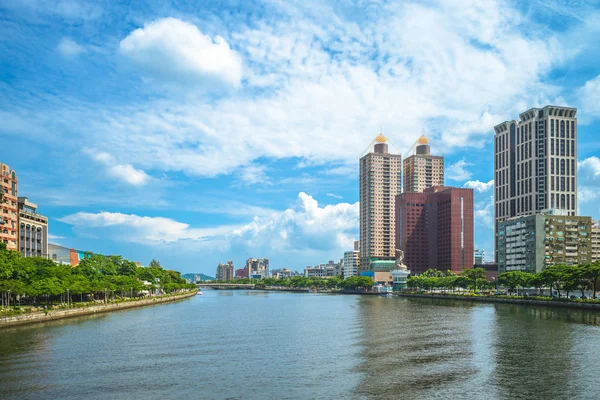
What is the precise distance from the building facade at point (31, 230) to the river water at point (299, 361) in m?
54.2

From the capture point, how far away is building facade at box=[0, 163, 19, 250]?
391 ft

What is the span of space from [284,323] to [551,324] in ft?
142

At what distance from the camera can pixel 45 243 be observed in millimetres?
147750

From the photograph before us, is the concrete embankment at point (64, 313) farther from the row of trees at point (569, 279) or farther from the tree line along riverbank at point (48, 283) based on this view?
the row of trees at point (569, 279)

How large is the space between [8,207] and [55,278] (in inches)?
1313

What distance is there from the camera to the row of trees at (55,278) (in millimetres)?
85575

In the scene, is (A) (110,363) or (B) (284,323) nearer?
(A) (110,363)

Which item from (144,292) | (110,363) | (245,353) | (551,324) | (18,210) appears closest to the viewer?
(110,363)

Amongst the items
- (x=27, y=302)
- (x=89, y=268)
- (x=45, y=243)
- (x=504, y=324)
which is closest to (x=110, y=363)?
(x=27, y=302)

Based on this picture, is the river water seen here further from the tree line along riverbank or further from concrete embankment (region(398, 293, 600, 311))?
concrete embankment (region(398, 293, 600, 311))

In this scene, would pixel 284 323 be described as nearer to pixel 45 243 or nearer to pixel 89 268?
pixel 89 268

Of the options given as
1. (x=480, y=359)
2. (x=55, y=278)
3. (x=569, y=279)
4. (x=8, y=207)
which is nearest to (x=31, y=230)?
(x=8, y=207)

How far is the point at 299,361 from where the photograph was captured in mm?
55750

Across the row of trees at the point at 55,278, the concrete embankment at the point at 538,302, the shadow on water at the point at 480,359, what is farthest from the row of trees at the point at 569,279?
the row of trees at the point at 55,278
